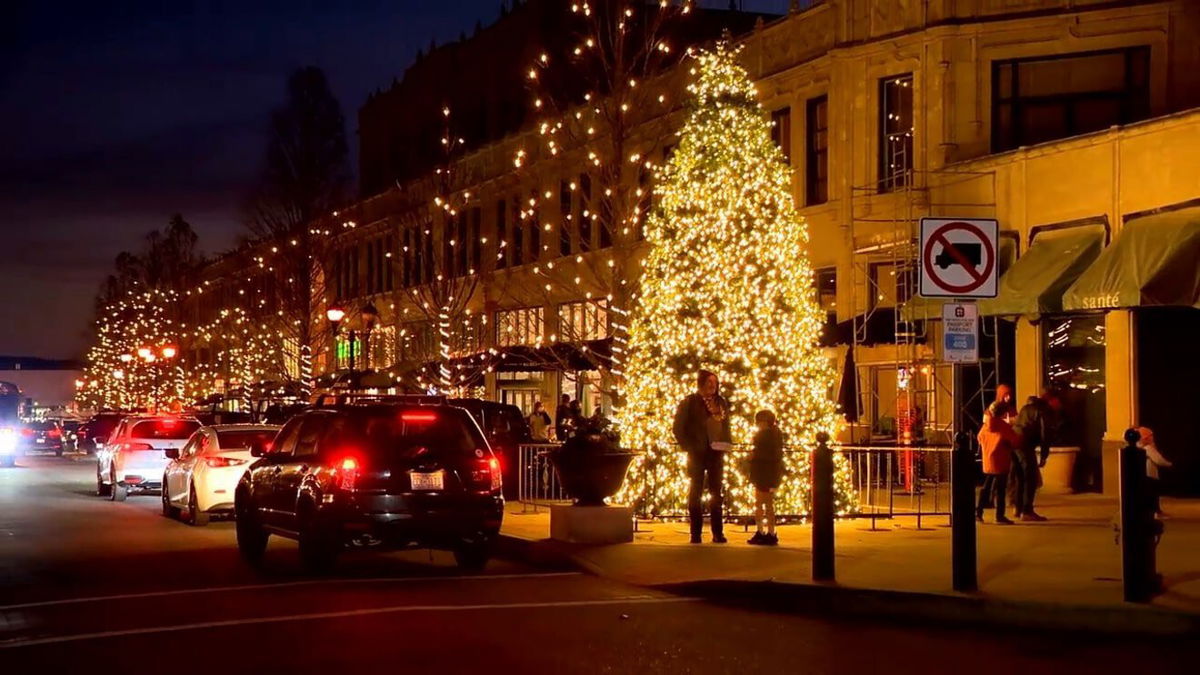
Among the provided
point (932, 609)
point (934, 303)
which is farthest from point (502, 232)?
point (932, 609)

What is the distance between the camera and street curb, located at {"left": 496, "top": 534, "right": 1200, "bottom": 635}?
1229 centimetres

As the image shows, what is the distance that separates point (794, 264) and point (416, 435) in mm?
6710

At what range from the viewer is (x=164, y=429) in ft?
100

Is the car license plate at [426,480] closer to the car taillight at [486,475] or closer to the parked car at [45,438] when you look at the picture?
the car taillight at [486,475]

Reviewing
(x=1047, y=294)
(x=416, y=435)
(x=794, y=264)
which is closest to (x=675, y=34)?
(x=1047, y=294)

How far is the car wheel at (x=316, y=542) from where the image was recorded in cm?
1589

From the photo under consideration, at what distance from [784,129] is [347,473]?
70.6ft

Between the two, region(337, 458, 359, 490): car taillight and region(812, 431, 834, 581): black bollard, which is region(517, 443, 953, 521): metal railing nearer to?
region(812, 431, 834, 581): black bollard

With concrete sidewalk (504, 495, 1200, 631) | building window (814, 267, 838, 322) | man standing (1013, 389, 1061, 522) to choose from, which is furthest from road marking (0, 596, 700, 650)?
building window (814, 267, 838, 322)

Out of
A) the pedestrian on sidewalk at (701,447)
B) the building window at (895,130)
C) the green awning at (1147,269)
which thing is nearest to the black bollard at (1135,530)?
the pedestrian on sidewalk at (701,447)

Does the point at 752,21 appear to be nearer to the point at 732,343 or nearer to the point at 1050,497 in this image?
the point at 1050,497

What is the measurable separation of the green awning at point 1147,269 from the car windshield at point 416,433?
1116cm

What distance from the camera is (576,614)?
13.1 metres

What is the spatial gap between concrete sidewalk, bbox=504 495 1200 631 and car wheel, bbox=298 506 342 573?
8.52ft
